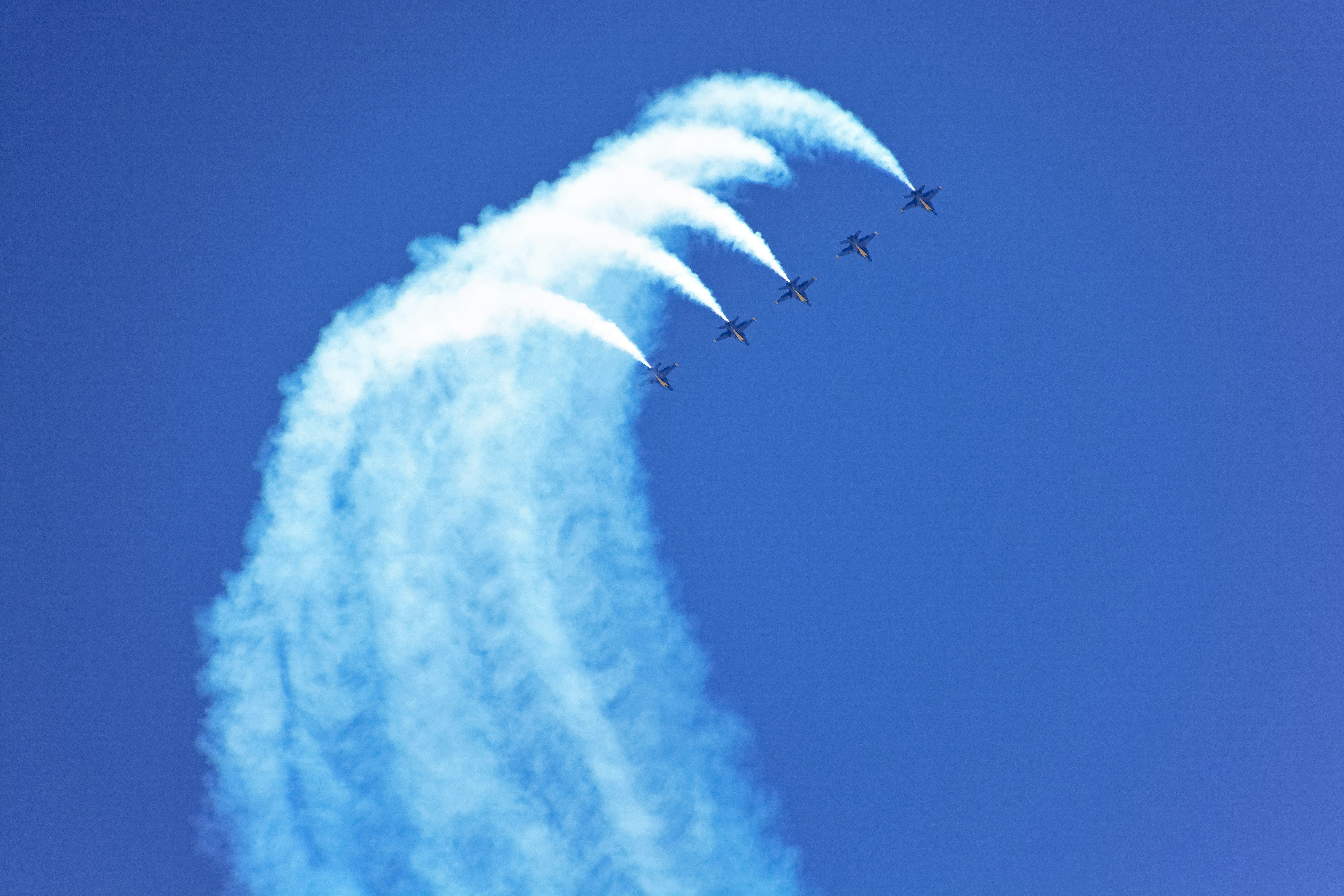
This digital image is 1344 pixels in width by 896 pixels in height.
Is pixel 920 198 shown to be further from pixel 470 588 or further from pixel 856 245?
pixel 470 588

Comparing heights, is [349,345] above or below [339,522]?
above

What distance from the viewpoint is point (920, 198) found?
50.3 metres

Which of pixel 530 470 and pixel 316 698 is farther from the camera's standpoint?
pixel 530 470

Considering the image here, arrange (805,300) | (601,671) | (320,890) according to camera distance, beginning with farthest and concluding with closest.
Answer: (805,300), (601,671), (320,890)

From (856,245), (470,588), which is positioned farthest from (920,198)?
(470,588)

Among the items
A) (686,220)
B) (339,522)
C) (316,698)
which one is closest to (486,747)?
(316,698)

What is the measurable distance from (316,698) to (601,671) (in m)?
11.1

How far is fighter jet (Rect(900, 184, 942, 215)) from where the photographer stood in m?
50.3

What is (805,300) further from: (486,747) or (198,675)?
A: (198,675)

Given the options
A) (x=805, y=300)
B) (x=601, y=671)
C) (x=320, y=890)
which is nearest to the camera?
(x=320, y=890)

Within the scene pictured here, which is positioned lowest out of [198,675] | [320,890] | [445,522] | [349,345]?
[320,890]

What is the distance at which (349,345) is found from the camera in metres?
45.7

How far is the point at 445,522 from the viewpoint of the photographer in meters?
45.5

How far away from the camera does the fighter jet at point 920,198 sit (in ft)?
165
